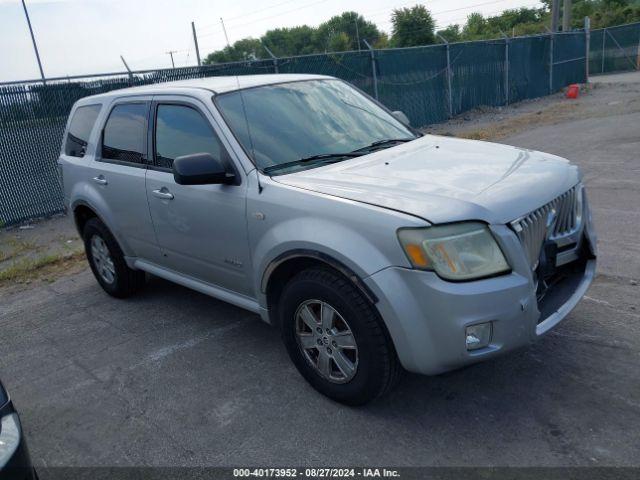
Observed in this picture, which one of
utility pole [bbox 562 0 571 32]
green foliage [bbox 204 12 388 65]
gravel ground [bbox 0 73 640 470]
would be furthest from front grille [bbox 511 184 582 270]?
green foliage [bbox 204 12 388 65]

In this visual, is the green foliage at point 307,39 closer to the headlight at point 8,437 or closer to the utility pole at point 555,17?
the utility pole at point 555,17

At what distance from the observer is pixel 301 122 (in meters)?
4.06

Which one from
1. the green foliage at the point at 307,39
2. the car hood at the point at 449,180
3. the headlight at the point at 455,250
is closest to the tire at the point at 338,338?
the headlight at the point at 455,250

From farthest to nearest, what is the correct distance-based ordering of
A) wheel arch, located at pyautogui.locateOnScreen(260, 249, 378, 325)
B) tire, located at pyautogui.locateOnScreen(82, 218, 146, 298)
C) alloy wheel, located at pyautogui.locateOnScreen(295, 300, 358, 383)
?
1. tire, located at pyautogui.locateOnScreen(82, 218, 146, 298)
2. alloy wheel, located at pyautogui.locateOnScreen(295, 300, 358, 383)
3. wheel arch, located at pyautogui.locateOnScreen(260, 249, 378, 325)

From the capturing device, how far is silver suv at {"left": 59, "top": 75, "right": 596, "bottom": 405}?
2.81 metres

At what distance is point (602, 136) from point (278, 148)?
31.2 ft

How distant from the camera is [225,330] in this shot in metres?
4.58

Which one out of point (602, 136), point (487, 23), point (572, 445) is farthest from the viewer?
point (487, 23)

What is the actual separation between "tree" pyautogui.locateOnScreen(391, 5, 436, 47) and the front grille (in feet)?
170

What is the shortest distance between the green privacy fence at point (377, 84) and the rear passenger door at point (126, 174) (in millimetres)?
4977

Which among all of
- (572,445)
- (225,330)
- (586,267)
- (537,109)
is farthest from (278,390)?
(537,109)

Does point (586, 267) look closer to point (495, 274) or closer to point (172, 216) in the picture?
point (495, 274)

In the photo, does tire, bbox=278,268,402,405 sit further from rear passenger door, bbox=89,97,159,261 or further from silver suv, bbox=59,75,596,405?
rear passenger door, bbox=89,97,159,261

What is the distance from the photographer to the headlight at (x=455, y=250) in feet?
9.11
